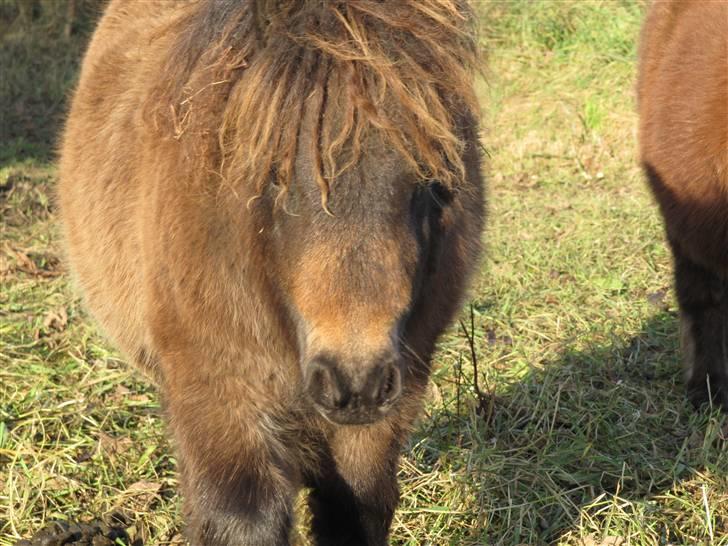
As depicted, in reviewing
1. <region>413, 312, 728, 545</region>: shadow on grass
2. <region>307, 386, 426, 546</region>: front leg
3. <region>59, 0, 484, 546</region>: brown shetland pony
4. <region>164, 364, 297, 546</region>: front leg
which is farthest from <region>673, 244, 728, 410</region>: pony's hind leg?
<region>164, 364, 297, 546</region>: front leg

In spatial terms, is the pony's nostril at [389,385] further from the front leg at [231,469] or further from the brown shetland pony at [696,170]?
the brown shetland pony at [696,170]

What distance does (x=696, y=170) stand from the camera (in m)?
4.34

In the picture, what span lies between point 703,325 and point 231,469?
9.53 ft

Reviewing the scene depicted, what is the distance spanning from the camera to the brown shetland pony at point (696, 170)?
4.28 metres

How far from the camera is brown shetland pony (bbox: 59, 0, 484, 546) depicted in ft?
6.86

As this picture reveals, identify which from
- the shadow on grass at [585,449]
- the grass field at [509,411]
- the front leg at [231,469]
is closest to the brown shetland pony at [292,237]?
the front leg at [231,469]

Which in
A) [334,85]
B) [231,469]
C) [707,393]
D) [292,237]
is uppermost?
[334,85]

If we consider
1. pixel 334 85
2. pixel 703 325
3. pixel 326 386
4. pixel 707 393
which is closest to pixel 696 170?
pixel 703 325

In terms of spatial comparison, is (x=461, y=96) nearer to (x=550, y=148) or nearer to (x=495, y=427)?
(x=495, y=427)

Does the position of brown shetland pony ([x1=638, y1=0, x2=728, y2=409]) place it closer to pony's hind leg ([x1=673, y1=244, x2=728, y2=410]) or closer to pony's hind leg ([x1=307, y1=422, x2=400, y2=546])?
pony's hind leg ([x1=673, y1=244, x2=728, y2=410])

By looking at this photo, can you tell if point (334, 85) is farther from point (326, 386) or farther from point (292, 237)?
point (326, 386)

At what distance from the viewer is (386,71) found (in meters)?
2.14

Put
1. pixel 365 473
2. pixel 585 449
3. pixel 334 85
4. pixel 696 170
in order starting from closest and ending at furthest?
1. pixel 334 85
2. pixel 365 473
3. pixel 585 449
4. pixel 696 170

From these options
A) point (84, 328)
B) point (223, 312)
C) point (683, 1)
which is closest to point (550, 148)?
point (683, 1)
